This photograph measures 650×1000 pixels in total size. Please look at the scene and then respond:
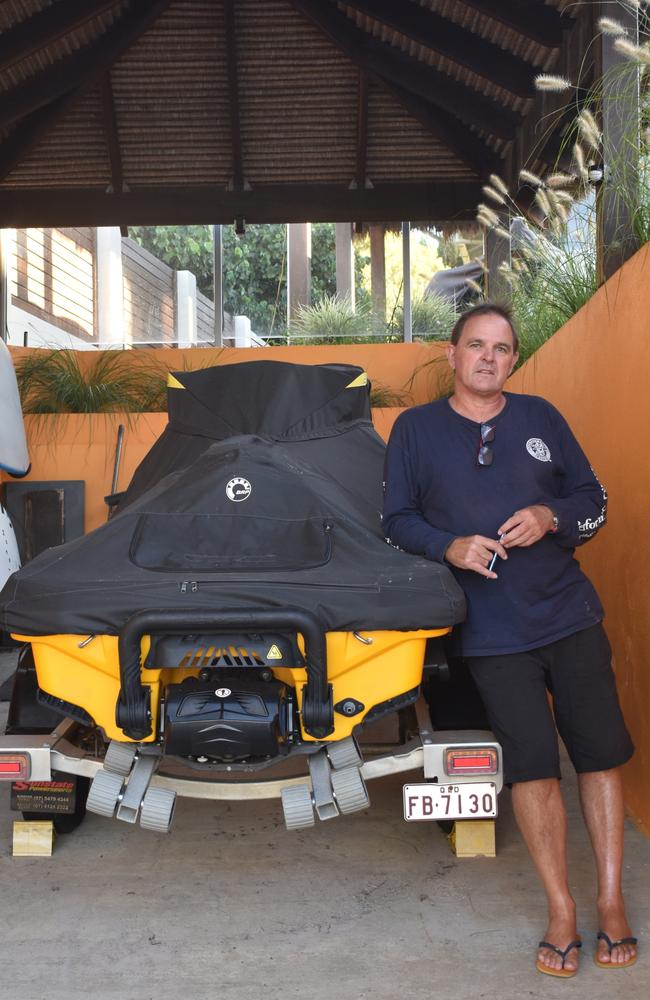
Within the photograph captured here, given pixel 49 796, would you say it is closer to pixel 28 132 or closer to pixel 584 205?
pixel 584 205

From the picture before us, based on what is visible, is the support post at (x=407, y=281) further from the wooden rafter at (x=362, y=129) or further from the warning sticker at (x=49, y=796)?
the warning sticker at (x=49, y=796)

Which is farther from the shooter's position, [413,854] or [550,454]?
[413,854]

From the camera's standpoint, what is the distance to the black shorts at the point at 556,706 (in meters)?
2.88

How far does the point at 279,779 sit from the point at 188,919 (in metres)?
0.54

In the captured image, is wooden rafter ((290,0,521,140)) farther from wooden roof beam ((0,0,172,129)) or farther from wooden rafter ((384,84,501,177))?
wooden roof beam ((0,0,172,129))

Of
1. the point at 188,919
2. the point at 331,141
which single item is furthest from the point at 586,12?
the point at 188,919

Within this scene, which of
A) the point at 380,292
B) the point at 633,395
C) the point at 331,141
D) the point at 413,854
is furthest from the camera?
the point at 380,292

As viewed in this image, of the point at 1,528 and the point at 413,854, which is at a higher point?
the point at 1,528

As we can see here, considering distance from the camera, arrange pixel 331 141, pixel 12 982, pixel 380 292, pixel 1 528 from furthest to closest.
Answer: pixel 380 292 < pixel 331 141 < pixel 1 528 < pixel 12 982

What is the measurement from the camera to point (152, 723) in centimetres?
288

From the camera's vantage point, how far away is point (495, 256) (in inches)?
424

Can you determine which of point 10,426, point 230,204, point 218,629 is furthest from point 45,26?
point 218,629

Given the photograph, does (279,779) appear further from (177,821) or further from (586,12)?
(586,12)

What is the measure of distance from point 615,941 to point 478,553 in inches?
44.6
